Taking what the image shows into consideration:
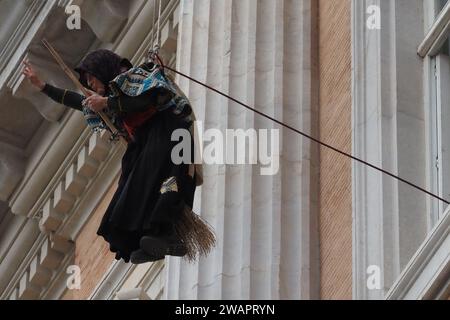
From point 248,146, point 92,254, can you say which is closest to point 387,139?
point 248,146

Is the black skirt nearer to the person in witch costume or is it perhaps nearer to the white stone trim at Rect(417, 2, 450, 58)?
the person in witch costume

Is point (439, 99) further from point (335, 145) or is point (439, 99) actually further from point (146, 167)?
point (146, 167)

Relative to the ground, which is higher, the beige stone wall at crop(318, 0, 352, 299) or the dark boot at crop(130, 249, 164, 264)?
the beige stone wall at crop(318, 0, 352, 299)

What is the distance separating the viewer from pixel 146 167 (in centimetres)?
1529

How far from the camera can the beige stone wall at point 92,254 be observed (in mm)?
21891

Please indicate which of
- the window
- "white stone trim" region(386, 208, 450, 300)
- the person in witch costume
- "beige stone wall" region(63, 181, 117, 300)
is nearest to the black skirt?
the person in witch costume

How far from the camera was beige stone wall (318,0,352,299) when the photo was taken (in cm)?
1703

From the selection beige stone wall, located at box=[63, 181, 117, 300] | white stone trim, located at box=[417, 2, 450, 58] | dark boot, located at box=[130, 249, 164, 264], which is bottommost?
dark boot, located at box=[130, 249, 164, 264]

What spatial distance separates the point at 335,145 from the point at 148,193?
107 inches

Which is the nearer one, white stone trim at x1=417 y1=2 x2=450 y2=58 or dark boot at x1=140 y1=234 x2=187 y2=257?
dark boot at x1=140 y1=234 x2=187 y2=257

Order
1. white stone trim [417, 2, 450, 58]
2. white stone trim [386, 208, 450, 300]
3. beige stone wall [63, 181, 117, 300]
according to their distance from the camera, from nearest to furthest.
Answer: white stone trim [386, 208, 450, 300] < white stone trim [417, 2, 450, 58] < beige stone wall [63, 181, 117, 300]

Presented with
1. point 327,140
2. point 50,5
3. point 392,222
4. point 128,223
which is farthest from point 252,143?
point 50,5

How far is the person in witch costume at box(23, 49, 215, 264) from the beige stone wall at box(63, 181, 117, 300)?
20.4ft
